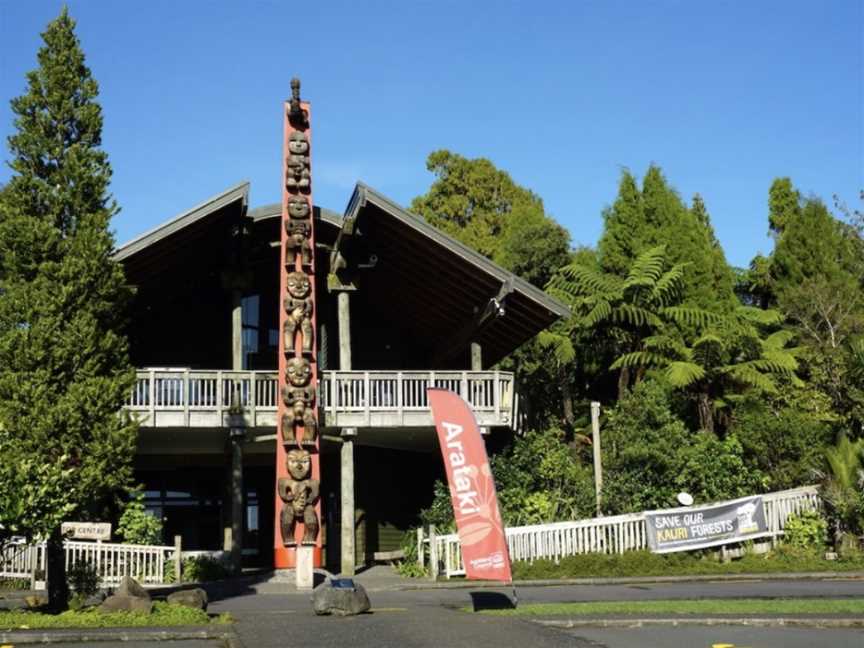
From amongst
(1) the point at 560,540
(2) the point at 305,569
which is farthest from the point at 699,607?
(2) the point at 305,569

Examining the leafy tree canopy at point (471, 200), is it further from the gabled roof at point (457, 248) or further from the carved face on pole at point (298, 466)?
the carved face on pole at point (298, 466)

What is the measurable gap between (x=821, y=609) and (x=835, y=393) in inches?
731

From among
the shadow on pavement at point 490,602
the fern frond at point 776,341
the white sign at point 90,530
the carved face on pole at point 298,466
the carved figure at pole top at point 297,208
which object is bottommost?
the shadow on pavement at point 490,602

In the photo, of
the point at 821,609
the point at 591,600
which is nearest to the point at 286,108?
the point at 591,600

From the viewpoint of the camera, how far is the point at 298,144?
25766mm

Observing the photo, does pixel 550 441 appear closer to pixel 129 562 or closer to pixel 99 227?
pixel 129 562

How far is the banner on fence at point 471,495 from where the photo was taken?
14.7 m

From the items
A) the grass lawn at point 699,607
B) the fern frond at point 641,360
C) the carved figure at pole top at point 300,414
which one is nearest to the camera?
the grass lawn at point 699,607

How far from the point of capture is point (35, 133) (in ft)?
62.1

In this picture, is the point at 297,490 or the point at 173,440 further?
the point at 173,440

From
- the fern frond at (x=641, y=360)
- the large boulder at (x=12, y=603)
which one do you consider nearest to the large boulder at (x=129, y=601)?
the large boulder at (x=12, y=603)

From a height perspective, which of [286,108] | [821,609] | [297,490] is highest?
[286,108]

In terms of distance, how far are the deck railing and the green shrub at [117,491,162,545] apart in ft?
6.38

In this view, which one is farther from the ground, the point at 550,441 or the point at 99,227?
the point at 99,227
